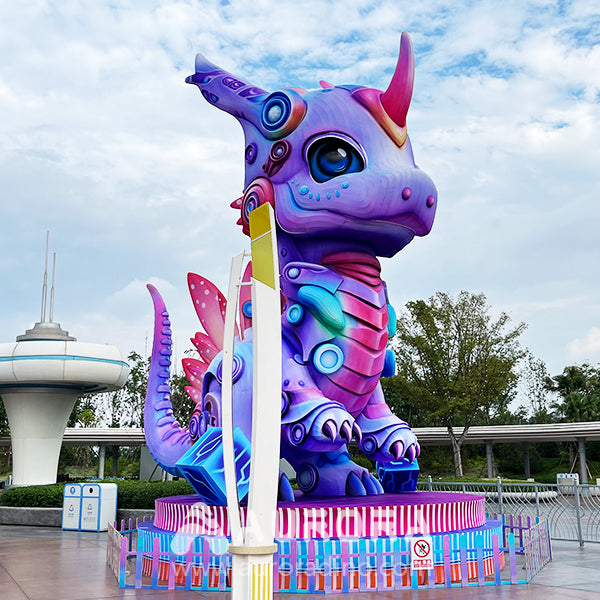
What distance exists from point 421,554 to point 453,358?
66.5 ft

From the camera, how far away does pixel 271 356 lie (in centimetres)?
507

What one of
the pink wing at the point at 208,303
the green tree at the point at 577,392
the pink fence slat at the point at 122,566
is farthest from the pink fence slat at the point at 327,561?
the green tree at the point at 577,392

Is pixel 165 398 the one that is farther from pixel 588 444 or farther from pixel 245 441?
pixel 588 444

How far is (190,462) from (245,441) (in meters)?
0.73

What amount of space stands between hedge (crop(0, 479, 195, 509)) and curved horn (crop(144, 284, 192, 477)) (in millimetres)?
5201

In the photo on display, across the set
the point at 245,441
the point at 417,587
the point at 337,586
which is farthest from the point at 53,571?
the point at 417,587

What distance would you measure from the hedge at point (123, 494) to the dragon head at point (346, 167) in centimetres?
877

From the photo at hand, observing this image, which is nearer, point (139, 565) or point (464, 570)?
point (464, 570)

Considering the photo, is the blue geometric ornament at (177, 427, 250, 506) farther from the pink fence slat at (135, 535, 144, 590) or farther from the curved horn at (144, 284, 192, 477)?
the curved horn at (144, 284, 192, 477)

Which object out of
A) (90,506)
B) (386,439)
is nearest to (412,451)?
(386,439)

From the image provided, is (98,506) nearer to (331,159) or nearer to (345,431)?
(345,431)

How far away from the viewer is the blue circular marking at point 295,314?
9.97 metres

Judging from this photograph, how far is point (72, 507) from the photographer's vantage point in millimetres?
15477

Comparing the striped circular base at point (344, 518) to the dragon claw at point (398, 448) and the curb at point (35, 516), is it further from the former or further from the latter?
the curb at point (35, 516)
